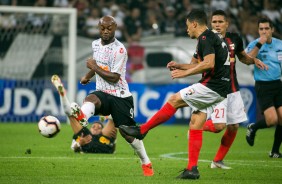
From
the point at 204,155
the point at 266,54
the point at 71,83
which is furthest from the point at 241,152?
the point at 71,83

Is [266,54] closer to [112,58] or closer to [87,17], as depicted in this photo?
[112,58]

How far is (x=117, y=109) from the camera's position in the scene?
398 inches

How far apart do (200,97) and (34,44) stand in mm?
12757

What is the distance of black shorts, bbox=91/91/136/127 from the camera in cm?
1009

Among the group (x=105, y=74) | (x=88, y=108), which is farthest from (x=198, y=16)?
(x=88, y=108)

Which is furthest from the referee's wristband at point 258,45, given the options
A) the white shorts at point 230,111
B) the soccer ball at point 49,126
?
the soccer ball at point 49,126

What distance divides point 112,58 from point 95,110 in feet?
2.80

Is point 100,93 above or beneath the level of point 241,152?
above

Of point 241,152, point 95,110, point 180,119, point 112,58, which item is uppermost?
point 112,58

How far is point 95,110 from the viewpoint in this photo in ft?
32.7

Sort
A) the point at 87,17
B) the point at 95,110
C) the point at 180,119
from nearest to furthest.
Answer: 1. the point at 95,110
2. the point at 180,119
3. the point at 87,17

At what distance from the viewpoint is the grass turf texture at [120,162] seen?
9492mm

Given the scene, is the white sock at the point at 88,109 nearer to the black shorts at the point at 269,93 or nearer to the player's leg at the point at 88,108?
the player's leg at the point at 88,108

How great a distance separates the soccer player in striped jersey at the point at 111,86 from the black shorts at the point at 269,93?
12.8ft
